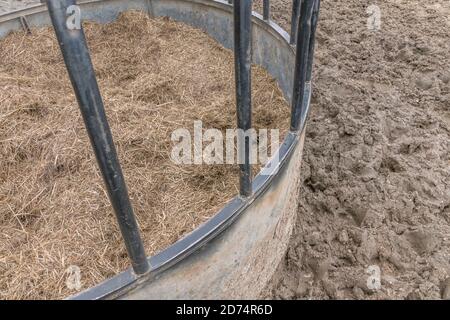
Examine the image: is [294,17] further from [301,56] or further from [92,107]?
[92,107]

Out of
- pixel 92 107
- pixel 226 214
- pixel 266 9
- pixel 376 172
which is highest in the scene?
pixel 92 107

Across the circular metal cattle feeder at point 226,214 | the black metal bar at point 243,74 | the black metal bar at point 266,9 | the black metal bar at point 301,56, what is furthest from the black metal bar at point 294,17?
the black metal bar at point 243,74

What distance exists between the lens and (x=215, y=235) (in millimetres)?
1476

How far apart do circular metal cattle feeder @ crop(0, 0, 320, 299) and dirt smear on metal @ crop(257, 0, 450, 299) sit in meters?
0.22

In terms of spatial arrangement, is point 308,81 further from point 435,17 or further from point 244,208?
point 435,17

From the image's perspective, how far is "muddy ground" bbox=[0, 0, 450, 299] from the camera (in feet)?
6.49

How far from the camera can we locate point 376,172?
95.0 inches

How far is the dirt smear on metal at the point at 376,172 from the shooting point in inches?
77.9

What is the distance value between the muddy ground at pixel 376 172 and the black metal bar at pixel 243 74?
2.58ft

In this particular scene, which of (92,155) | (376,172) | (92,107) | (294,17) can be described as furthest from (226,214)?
(294,17)

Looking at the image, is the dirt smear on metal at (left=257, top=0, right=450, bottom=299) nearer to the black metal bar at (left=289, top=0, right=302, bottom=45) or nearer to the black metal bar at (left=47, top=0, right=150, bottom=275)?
the black metal bar at (left=289, top=0, right=302, bottom=45)

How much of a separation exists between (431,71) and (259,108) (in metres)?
1.51

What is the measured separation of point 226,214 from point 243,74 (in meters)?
0.52
